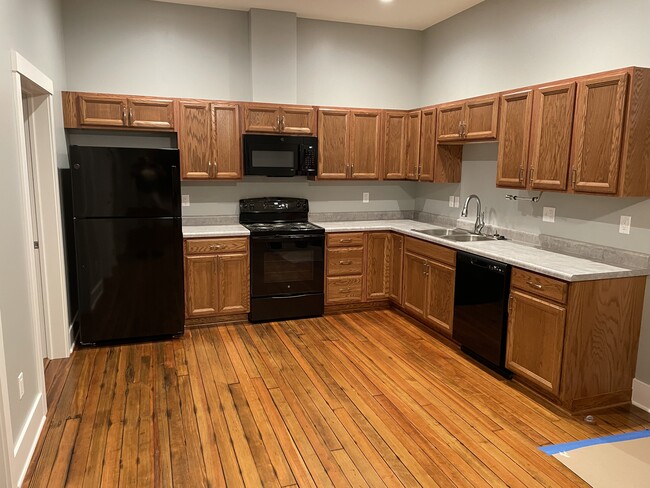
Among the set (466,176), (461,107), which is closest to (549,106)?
(461,107)

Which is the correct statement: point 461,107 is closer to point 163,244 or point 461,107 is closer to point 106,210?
point 163,244

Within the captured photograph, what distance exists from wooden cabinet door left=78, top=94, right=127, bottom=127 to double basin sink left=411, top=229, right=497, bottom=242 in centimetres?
308

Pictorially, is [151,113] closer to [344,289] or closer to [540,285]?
[344,289]

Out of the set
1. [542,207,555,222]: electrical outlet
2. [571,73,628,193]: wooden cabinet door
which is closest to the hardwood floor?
[542,207,555,222]: electrical outlet

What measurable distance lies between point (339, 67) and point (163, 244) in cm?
282

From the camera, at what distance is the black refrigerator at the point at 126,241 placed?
12.8ft

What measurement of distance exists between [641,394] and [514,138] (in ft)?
6.64

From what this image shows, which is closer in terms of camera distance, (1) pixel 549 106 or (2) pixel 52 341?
(1) pixel 549 106

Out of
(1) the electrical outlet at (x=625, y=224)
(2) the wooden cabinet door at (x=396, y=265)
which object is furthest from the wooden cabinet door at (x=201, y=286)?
(1) the electrical outlet at (x=625, y=224)

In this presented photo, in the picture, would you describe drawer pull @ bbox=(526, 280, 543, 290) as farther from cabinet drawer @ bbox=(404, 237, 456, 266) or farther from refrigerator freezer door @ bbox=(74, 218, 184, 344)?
refrigerator freezer door @ bbox=(74, 218, 184, 344)

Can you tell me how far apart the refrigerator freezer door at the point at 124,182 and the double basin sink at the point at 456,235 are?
248 centimetres

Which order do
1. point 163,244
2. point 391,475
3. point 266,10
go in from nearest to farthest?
point 391,475, point 163,244, point 266,10

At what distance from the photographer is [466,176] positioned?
486 centimetres

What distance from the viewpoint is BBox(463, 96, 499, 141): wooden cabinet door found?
393 centimetres
